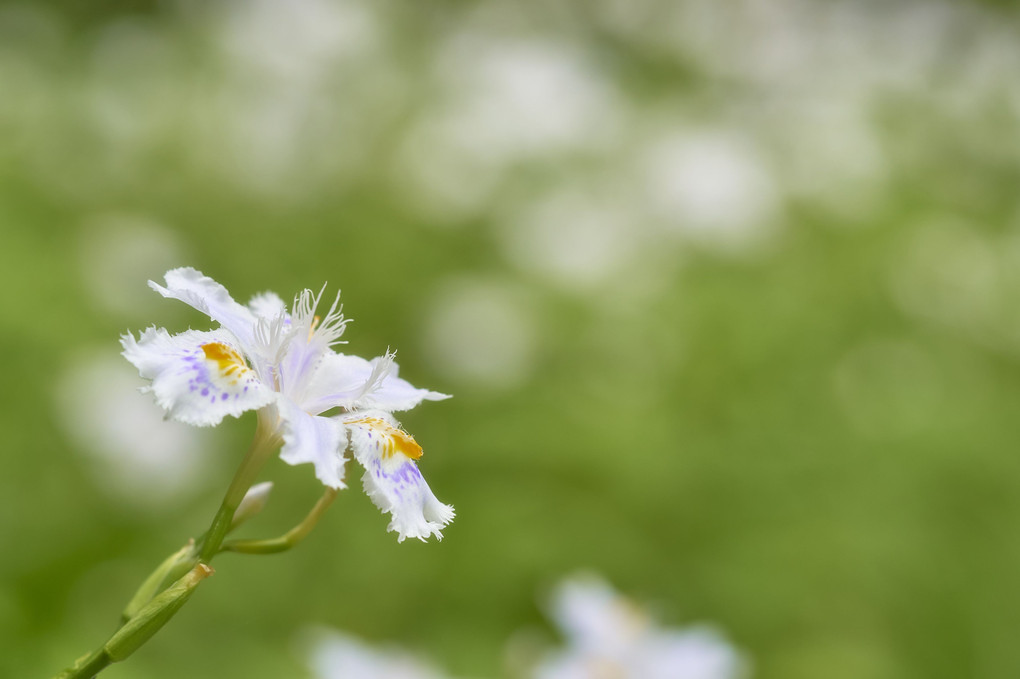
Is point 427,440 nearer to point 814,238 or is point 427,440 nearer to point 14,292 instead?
point 14,292

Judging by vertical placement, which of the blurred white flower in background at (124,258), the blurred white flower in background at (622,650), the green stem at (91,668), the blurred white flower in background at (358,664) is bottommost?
the green stem at (91,668)

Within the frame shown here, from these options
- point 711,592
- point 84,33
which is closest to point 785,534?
point 711,592

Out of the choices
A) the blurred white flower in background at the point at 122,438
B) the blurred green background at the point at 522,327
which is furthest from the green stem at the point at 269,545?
the blurred white flower in background at the point at 122,438

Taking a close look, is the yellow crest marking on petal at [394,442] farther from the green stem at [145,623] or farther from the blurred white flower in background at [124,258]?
the blurred white flower in background at [124,258]

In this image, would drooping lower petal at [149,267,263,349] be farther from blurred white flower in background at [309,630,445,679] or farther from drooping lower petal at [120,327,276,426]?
blurred white flower in background at [309,630,445,679]

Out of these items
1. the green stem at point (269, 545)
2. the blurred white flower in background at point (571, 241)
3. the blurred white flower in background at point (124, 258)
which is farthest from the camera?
the blurred white flower in background at point (571, 241)
